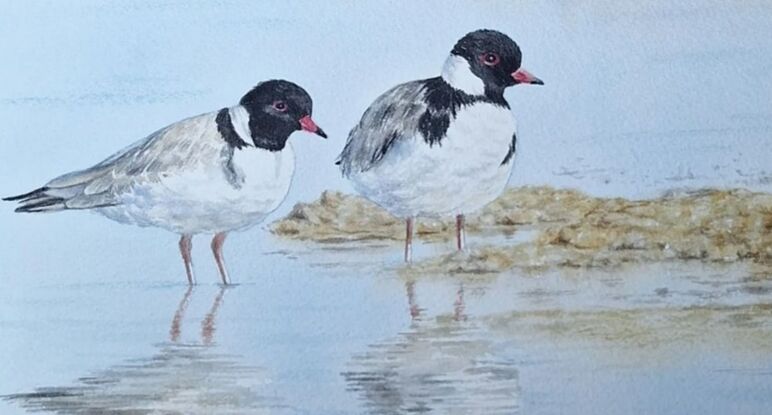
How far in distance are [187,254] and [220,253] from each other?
0.16 ft

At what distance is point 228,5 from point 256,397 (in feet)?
1.87

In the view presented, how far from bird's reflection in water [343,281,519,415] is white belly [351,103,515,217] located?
6.7 inches

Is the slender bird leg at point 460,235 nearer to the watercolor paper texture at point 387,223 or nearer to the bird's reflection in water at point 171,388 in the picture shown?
the watercolor paper texture at point 387,223

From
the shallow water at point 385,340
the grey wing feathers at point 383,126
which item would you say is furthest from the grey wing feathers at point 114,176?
the grey wing feathers at point 383,126

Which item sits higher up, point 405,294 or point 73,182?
point 73,182

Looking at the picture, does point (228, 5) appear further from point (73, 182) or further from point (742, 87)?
point (742, 87)

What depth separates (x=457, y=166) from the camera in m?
1.51

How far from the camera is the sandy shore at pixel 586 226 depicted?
4.96 feet

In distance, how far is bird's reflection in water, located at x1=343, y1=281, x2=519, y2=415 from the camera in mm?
1439

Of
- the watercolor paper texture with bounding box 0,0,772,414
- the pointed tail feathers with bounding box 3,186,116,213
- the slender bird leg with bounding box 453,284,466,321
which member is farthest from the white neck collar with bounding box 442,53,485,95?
the pointed tail feathers with bounding box 3,186,116,213

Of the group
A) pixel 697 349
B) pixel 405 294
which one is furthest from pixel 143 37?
pixel 697 349

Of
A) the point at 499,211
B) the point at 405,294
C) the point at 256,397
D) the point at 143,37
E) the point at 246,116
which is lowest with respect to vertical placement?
the point at 256,397

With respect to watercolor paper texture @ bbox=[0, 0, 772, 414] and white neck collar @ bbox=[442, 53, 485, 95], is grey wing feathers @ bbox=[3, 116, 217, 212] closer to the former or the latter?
watercolor paper texture @ bbox=[0, 0, 772, 414]

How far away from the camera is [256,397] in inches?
57.4
